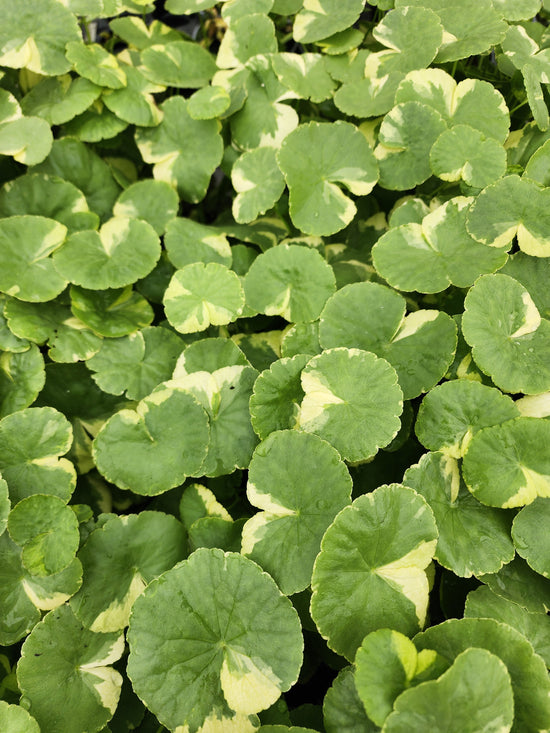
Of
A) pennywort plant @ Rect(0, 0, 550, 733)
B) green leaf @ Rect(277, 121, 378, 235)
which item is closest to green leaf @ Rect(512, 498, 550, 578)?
pennywort plant @ Rect(0, 0, 550, 733)

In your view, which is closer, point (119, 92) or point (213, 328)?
point (213, 328)

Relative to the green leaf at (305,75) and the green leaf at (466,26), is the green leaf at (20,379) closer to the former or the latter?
the green leaf at (305,75)

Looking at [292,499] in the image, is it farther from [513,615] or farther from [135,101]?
[135,101]

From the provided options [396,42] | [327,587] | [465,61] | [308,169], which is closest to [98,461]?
[327,587]

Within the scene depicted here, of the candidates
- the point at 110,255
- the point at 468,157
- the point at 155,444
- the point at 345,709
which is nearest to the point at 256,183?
the point at 110,255

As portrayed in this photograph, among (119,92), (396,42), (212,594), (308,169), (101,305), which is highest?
(396,42)

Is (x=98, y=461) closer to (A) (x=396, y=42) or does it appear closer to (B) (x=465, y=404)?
(B) (x=465, y=404)
